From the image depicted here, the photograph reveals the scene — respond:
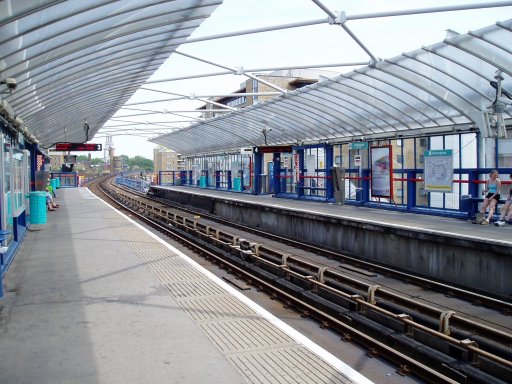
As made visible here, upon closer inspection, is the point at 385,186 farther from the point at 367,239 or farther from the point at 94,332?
the point at 94,332

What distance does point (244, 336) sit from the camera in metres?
5.70

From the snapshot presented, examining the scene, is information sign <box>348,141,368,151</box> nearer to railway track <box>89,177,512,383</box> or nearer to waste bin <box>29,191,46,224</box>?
railway track <box>89,177,512,383</box>

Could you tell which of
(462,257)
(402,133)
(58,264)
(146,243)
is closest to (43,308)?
(58,264)

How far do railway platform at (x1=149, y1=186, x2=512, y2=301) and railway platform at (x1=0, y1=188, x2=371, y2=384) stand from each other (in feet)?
15.6

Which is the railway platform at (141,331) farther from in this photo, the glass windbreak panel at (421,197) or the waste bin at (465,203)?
the glass windbreak panel at (421,197)

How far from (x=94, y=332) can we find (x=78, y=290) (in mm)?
2252

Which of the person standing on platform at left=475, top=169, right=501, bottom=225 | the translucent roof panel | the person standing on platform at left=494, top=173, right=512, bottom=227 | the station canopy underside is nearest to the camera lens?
the translucent roof panel

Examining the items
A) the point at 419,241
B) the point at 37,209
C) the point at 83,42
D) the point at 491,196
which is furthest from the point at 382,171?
the point at 37,209

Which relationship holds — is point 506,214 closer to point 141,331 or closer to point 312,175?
point 141,331

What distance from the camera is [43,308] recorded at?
673cm

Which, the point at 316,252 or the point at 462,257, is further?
the point at 316,252

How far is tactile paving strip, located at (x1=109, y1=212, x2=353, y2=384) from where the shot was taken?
15.3ft

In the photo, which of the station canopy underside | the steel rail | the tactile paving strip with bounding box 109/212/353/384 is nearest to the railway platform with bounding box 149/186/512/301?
the station canopy underside

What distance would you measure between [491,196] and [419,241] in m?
2.50
